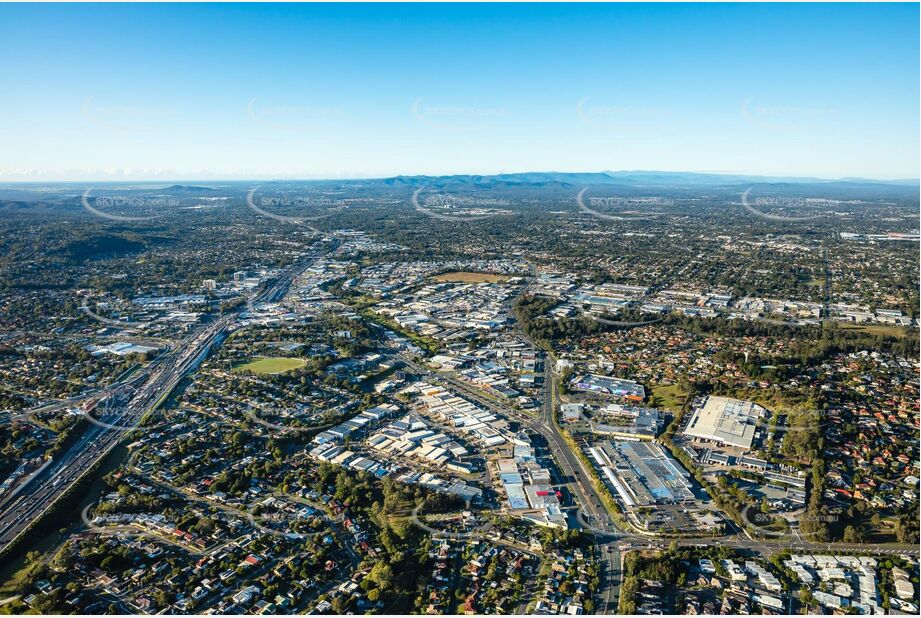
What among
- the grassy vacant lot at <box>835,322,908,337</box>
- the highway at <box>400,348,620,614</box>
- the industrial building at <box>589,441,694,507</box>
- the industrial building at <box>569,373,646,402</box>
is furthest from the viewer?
the grassy vacant lot at <box>835,322,908,337</box>

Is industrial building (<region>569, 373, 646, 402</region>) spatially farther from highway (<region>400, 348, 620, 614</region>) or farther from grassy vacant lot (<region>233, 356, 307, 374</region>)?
grassy vacant lot (<region>233, 356, 307, 374</region>)

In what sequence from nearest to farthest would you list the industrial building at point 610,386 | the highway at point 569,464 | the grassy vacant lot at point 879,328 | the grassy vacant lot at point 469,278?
the highway at point 569,464 < the industrial building at point 610,386 < the grassy vacant lot at point 879,328 < the grassy vacant lot at point 469,278

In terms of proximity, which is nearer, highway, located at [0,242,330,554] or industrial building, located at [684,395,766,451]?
highway, located at [0,242,330,554]

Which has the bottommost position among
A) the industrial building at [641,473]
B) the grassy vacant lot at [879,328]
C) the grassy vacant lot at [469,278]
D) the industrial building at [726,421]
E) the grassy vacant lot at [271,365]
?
the industrial building at [641,473]

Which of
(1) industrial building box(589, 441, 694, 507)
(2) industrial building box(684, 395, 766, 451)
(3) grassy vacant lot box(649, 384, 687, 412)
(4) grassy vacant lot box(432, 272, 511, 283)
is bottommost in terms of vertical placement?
(1) industrial building box(589, 441, 694, 507)

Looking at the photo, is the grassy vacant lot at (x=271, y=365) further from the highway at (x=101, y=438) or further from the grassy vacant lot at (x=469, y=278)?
the grassy vacant lot at (x=469, y=278)

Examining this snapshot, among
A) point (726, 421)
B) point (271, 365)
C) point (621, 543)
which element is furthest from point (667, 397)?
point (271, 365)

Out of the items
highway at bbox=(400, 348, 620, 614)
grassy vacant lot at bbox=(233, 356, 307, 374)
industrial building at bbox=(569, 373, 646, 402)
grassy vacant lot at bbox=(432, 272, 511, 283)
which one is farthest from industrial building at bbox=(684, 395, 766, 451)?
grassy vacant lot at bbox=(432, 272, 511, 283)

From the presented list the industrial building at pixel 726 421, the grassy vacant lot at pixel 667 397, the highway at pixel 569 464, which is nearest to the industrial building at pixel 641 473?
the highway at pixel 569 464
